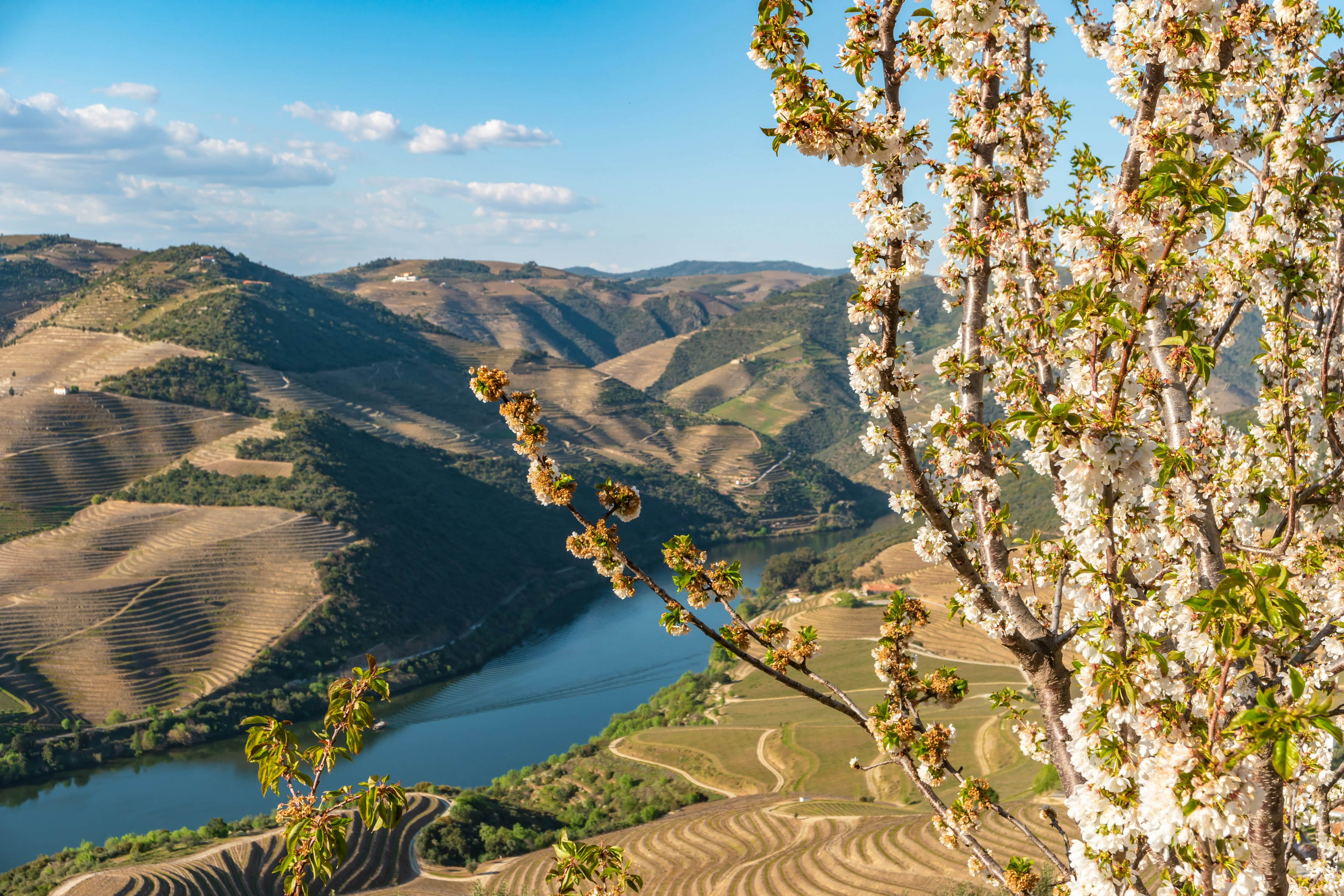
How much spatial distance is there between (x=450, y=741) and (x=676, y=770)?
58.2 feet

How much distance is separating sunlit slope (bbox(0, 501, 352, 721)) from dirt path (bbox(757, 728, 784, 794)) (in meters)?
38.1

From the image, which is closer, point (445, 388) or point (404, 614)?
point (404, 614)

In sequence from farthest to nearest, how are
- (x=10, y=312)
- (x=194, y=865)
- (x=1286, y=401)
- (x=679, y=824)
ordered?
(x=10, y=312) < (x=679, y=824) < (x=194, y=865) < (x=1286, y=401)

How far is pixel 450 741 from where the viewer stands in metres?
60.6

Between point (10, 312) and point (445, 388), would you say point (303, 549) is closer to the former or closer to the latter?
point (445, 388)

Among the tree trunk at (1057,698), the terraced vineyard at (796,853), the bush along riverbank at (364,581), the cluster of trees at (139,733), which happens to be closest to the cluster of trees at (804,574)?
the bush along riverbank at (364,581)

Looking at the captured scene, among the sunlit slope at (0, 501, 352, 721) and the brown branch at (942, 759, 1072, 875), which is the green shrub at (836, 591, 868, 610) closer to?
the sunlit slope at (0, 501, 352, 721)

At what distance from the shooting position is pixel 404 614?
77500mm

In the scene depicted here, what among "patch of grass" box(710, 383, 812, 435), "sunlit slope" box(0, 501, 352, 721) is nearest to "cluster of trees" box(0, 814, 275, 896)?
"sunlit slope" box(0, 501, 352, 721)

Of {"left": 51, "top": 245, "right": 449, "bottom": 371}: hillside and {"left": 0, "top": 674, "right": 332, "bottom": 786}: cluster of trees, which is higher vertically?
{"left": 51, "top": 245, "right": 449, "bottom": 371}: hillside

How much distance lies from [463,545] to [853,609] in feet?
134

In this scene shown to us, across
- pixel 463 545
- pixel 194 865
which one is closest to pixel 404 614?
pixel 463 545

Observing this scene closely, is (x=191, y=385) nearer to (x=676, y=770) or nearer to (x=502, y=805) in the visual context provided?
(x=502, y=805)

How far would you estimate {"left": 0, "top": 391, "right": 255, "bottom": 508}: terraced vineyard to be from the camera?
79.2m
